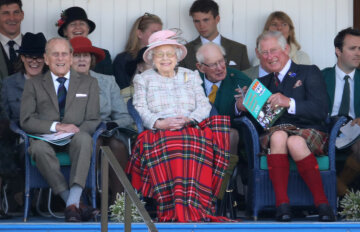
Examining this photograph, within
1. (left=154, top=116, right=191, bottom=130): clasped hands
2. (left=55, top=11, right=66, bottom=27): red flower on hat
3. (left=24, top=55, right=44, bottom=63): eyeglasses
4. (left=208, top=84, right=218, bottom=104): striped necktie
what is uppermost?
(left=55, top=11, right=66, bottom=27): red flower on hat

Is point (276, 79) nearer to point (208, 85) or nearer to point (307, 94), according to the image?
point (307, 94)

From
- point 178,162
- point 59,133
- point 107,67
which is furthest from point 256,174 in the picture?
point 107,67

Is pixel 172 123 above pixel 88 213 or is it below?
above

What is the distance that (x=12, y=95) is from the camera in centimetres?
690

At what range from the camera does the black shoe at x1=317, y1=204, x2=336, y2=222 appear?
239 inches

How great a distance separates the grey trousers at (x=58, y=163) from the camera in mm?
6281

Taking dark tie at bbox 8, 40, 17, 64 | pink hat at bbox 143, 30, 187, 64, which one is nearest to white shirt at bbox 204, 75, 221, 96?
pink hat at bbox 143, 30, 187, 64

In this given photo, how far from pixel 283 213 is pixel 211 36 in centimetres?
258

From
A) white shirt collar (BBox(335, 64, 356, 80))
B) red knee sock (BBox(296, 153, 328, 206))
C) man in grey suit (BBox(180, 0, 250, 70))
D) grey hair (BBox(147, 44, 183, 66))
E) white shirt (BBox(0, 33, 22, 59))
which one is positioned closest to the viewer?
red knee sock (BBox(296, 153, 328, 206))

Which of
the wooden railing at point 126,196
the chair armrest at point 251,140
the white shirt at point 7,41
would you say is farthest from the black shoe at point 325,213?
the white shirt at point 7,41

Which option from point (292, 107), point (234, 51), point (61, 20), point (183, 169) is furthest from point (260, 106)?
point (61, 20)

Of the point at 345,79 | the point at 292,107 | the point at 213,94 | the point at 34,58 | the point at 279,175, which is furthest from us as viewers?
the point at 345,79

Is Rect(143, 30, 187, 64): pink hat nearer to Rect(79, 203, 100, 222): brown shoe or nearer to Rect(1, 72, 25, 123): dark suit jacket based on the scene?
Rect(1, 72, 25, 123): dark suit jacket

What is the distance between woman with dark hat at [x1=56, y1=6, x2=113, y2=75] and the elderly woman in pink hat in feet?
3.54
